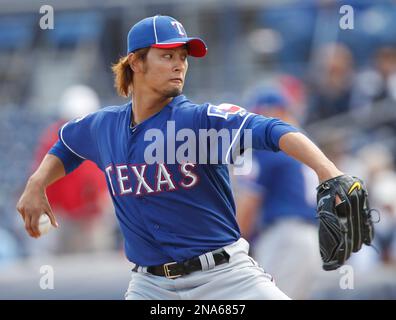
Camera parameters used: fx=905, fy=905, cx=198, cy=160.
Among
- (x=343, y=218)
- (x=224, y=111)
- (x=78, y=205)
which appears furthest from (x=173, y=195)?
(x=78, y=205)

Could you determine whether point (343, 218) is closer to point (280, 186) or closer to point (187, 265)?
point (187, 265)

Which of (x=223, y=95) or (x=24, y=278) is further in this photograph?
(x=223, y=95)

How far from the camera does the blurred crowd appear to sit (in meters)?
6.95

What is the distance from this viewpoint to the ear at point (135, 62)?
15.4 feet

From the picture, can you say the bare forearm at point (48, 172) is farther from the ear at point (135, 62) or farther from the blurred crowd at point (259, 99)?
the blurred crowd at point (259, 99)

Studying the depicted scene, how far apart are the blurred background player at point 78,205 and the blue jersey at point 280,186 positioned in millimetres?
2465

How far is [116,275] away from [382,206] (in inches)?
106

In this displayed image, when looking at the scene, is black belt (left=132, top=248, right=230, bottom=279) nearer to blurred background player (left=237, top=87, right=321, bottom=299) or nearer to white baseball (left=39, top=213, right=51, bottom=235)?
white baseball (left=39, top=213, right=51, bottom=235)

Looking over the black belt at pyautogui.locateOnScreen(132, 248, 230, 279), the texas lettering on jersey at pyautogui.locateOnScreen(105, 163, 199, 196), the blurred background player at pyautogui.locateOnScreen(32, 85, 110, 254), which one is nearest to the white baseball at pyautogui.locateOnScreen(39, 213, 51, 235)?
the texas lettering on jersey at pyautogui.locateOnScreen(105, 163, 199, 196)

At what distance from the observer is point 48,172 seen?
4.92m

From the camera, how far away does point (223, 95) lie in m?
10.5

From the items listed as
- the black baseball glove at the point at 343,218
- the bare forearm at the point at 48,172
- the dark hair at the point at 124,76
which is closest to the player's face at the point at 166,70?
the dark hair at the point at 124,76
